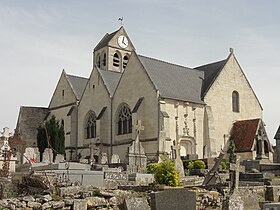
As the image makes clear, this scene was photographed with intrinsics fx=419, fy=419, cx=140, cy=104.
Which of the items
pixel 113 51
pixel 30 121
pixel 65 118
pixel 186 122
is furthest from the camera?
pixel 113 51

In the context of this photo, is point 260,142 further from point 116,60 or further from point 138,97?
point 116,60

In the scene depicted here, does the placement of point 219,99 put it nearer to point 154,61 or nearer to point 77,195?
point 154,61

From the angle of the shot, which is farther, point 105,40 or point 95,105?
point 105,40

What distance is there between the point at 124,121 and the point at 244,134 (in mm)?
9667

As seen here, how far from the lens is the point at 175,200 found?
862cm

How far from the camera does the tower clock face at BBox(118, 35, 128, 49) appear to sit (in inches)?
1857

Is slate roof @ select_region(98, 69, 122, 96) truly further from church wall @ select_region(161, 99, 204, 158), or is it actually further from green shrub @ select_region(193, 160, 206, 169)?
green shrub @ select_region(193, 160, 206, 169)

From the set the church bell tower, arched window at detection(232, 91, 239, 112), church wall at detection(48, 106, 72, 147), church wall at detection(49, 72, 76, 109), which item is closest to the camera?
arched window at detection(232, 91, 239, 112)

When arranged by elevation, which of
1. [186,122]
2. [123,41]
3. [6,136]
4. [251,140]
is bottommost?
[6,136]

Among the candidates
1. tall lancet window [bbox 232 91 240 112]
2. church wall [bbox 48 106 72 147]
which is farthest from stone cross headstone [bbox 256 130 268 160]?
church wall [bbox 48 106 72 147]

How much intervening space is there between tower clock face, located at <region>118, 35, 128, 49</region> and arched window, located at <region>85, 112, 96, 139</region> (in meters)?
12.4

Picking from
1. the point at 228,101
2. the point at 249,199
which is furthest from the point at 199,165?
the point at 228,101

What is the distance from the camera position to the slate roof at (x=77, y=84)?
4077 centimetres

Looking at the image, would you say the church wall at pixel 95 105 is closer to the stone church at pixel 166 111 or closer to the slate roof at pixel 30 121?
the stone church at pixel 166 111
